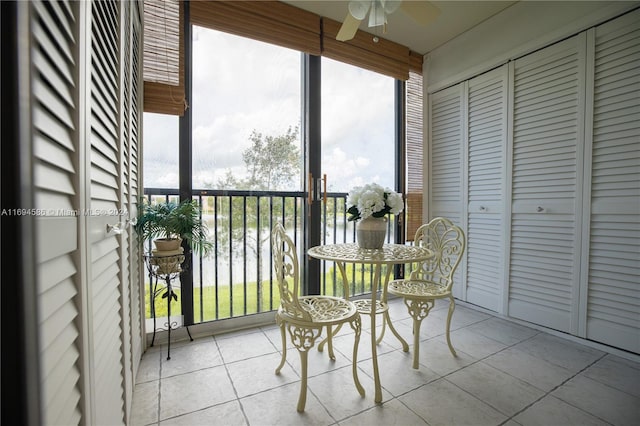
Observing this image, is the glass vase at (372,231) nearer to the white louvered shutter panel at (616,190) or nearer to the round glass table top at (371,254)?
the round glass table top at (371,254)

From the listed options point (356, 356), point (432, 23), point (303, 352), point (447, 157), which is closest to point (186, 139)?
point (303, 352)

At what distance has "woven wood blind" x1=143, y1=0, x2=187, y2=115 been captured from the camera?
193 centimetres

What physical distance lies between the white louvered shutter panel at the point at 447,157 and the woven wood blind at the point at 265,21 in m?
1.49

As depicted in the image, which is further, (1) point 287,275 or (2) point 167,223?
(2) point 167,223

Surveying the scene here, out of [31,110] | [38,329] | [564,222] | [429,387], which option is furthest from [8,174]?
[564,222]

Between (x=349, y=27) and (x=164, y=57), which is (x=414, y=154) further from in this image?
(x=164, y=57)

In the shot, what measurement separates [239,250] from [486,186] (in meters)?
2.38

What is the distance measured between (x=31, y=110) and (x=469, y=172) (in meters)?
3.09

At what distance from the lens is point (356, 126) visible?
288 cm

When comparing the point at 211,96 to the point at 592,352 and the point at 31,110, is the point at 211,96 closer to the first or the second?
the point at 31,110

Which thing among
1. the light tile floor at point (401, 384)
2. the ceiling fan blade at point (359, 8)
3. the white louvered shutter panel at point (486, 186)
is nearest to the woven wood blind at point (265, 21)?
the ceiling fan blade at point (359, 8)

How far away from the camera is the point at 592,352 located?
6.49 ft

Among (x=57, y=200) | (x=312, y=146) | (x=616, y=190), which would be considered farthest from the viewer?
(x=312, y=146)

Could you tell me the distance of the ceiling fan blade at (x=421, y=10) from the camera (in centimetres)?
167
